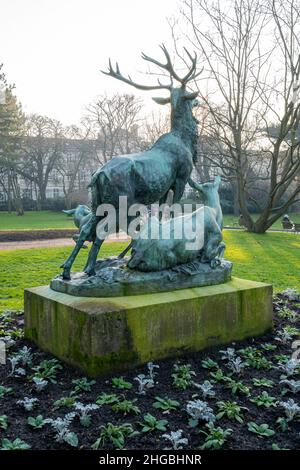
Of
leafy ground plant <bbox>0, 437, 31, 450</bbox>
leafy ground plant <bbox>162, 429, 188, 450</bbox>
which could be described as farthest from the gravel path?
leafy ground plant <bbox>162, 429, 188, 450</bbox>

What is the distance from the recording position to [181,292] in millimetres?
5469

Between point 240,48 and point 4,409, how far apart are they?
74.0ft

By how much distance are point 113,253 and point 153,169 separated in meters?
9.34

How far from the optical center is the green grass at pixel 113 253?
10.3 metres

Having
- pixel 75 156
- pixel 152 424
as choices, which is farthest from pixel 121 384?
pixel 75 156

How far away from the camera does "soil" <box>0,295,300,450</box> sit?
3.69 m

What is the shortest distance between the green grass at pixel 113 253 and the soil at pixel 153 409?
3.83 metres

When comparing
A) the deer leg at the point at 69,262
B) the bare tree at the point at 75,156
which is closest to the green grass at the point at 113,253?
the deer leg at the point at 69,262

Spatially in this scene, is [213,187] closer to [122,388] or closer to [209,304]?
[209,304]

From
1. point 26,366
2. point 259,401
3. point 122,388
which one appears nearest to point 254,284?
point 259,401

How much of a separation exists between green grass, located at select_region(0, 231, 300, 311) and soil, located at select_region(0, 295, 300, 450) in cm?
383

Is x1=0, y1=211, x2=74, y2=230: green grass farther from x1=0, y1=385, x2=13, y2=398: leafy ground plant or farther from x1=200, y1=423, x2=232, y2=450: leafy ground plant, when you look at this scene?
x1=200, y1=423, x2=232, y2=450: leafy ground plant

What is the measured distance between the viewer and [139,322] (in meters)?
4.89

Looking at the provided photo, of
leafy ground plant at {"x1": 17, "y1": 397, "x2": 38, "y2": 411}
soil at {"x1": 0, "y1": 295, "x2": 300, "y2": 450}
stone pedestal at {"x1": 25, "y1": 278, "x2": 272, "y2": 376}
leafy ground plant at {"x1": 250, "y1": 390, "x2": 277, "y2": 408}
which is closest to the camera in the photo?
soil at {"x1": 0, "y1": 295, "x2": 300, "y2": 450}
